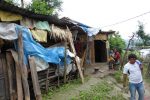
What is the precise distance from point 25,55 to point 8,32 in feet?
3.85

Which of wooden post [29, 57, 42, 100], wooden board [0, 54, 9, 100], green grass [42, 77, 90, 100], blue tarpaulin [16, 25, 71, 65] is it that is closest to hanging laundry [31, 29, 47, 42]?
blue tarpaulin [16, 25, 71, 65]

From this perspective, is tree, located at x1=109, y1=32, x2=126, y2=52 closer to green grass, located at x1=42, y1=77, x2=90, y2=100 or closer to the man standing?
green grass, located at x1=42, y1=77, x2=90, y2=100

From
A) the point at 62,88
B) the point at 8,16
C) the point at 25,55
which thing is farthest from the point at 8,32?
the point at 62,88

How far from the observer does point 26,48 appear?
1002 centimetres

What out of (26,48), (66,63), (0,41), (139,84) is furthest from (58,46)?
(139,84)

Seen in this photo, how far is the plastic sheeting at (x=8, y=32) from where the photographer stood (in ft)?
29.7

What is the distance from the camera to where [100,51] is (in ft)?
83.3

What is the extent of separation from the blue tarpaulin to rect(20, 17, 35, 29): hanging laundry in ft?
1.96

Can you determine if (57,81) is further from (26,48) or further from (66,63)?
(26,48)

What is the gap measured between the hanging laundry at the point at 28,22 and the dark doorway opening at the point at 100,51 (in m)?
13.9

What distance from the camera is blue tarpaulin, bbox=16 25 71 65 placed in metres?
9.98

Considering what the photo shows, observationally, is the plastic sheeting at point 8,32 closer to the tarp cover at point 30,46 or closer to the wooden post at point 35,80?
the tarp cover at point 30,46

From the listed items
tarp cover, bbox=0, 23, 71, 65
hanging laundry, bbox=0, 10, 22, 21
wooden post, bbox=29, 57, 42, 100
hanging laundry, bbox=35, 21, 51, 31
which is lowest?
wooden post, bbox=29, 57, 42, 100

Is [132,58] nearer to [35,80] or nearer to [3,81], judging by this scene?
[35,80]
